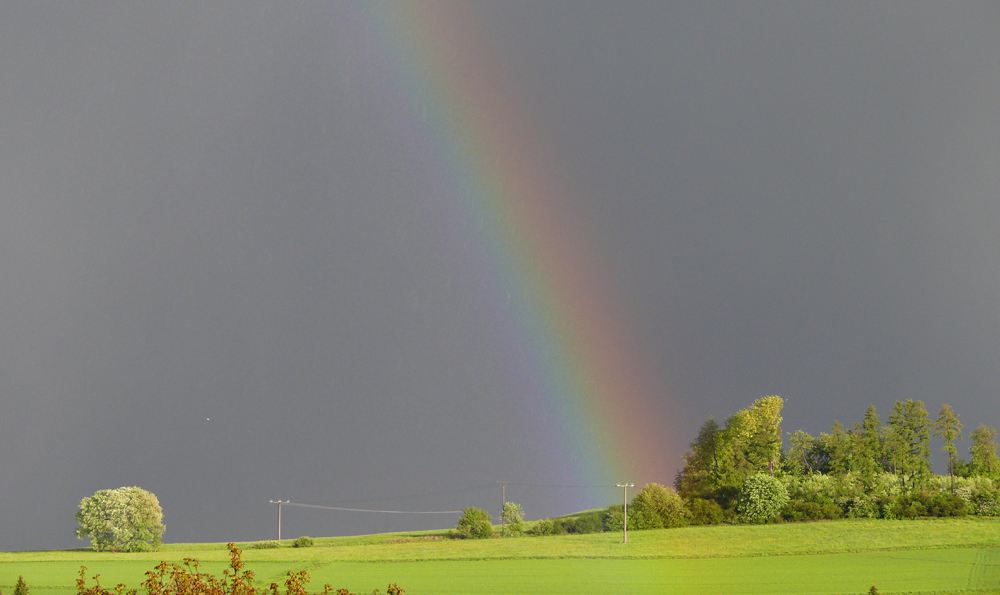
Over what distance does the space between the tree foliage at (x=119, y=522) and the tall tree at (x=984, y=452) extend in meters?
81.0

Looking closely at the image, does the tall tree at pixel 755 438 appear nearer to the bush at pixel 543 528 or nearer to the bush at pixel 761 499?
the bush at pixel 761 499

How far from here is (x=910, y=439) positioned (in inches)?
3034

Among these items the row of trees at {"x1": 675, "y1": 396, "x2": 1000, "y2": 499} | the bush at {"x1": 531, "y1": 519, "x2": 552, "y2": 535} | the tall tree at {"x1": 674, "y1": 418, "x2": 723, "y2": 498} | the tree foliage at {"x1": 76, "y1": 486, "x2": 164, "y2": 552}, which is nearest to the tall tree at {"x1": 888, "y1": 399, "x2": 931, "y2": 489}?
the row of trees at {"x1": 675, "y1": 396, "x2": 1000, "y2": 499}

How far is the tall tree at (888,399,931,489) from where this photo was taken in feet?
251

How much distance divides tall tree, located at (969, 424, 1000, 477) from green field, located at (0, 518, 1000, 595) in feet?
43.2

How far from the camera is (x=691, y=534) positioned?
70.5m

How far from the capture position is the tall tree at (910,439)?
76375 mm

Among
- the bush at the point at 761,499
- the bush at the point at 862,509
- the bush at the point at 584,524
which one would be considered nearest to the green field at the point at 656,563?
the bush at the point at 862,509

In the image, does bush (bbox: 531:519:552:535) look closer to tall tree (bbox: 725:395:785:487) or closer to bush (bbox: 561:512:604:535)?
bush (bbox: 561:512:604:535)

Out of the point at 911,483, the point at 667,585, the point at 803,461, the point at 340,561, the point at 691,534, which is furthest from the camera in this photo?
the point at 803,461

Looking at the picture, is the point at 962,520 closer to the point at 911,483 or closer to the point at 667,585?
the point at 911,483

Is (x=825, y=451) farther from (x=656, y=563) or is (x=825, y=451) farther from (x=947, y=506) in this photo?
(x=656, y=563)

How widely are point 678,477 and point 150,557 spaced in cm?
5097

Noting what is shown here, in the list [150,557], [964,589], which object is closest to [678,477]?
A: [964,589]
